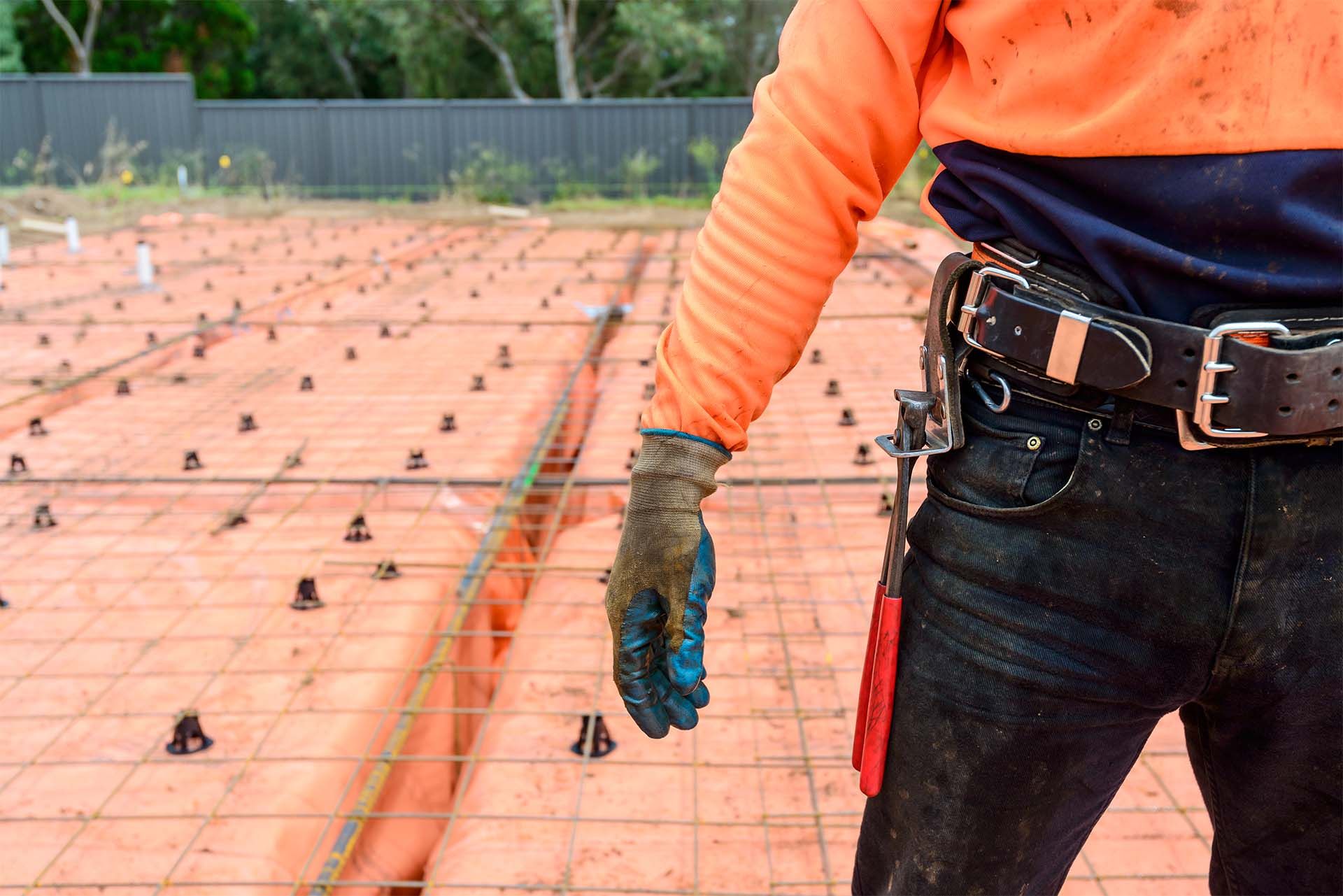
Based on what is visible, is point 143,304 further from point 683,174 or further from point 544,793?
point 683,174

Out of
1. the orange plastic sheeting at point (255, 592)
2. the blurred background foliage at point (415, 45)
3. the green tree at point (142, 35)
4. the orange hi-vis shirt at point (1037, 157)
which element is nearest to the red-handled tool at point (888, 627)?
the orange hi-vis shirt at point (1037, 157)

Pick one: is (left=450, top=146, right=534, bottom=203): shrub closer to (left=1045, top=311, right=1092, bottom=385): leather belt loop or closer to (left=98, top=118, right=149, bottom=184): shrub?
(left=98, top=118, right=149, bottom=184): shrub

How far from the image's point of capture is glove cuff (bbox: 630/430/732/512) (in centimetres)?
117

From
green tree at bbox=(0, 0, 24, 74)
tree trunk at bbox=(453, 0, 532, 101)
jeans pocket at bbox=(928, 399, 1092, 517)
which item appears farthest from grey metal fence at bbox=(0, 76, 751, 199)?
jeans pocket at bbox=(928, 399, 1092, 517)

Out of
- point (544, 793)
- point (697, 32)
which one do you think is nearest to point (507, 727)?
point (544, 793)

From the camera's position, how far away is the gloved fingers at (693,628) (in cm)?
121

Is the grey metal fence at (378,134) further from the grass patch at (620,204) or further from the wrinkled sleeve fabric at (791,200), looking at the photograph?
the wrinkled sleeve fabric at (791,200)

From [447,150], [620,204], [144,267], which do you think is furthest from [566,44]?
[144,267]

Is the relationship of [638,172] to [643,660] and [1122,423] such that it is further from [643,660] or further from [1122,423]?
[1122,423]

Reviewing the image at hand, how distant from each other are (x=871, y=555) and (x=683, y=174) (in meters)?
15.1

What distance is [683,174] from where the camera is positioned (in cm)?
1747

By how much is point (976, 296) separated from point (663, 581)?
45cm

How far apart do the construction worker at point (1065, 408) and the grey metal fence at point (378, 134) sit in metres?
16.4

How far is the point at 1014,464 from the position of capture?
1064 millimetres
